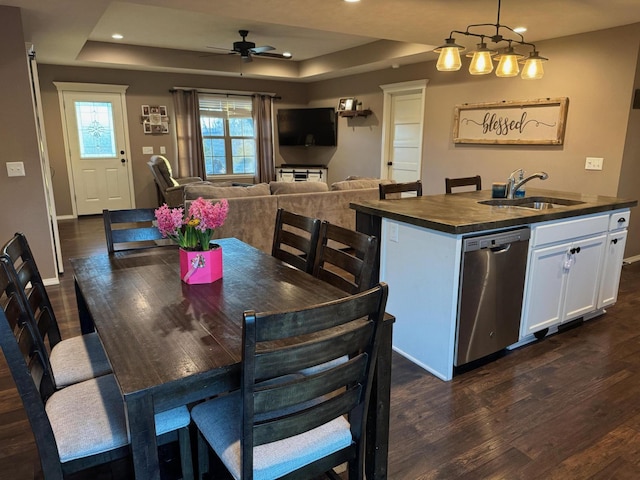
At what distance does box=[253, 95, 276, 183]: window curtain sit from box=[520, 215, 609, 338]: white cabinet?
651 centimetres

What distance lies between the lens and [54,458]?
1.23 meters

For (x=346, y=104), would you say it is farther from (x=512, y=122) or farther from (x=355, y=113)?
(x=512, y=122)

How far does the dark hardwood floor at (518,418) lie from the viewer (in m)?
1.84

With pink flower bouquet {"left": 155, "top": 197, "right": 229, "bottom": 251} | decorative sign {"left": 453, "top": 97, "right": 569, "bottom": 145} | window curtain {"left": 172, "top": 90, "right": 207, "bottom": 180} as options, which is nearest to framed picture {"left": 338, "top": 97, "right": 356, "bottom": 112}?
decorative sign {"left": 453, "top": 97, "right": 569, "bottom": 145}

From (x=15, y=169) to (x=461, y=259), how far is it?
3.79 m

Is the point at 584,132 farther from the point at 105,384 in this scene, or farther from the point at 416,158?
the point at 105,384

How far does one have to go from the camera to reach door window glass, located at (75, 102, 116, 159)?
7.12m

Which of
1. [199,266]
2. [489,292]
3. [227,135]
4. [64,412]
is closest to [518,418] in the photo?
[489,292]

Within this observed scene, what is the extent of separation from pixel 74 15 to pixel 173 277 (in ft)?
10.9

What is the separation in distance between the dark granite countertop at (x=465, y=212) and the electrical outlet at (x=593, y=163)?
4.72 feet

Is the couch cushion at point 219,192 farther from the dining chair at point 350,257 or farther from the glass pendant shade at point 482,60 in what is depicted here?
the dining chair at point 350,257

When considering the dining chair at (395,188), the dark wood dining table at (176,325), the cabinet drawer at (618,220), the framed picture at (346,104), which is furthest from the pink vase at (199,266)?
the framed picture at (346,104)

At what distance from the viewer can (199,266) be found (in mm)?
1742

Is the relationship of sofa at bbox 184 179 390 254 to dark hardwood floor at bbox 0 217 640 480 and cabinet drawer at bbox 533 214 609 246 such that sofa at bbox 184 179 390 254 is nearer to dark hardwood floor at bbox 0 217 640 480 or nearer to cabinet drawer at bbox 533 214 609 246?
dark hardwood floor at bbox 0 217 640 480
